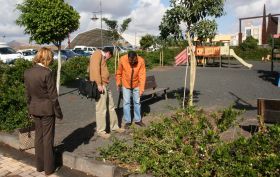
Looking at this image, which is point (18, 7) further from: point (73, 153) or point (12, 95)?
point (73, 153)

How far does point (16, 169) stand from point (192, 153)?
2789 millimetres

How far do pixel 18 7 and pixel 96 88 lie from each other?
569 cm

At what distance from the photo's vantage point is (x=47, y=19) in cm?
1118

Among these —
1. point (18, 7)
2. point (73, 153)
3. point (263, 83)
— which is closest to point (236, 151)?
point (73, 153)

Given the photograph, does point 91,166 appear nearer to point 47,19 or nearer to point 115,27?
point 47,19

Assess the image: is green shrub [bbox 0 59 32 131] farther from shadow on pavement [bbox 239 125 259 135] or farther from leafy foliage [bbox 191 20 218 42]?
shadow on pavement [bbox 239 125 259 135]

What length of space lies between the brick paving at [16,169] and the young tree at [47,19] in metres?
5.52

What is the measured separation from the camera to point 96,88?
7141 millimetres

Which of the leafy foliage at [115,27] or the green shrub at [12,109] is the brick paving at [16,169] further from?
the leafy foliage at [115,27]

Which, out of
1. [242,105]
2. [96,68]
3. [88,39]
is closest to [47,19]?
[96,68]

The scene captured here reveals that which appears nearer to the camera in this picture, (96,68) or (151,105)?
(96,68)

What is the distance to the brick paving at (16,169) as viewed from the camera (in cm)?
579

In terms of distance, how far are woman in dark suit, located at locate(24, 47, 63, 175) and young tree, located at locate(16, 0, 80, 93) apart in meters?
5.88

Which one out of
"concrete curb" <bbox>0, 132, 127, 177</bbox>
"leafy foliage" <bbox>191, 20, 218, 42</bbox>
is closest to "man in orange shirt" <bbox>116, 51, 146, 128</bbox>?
"leafy foliage" <bbox>191, 20, 218, 42</bbox>
